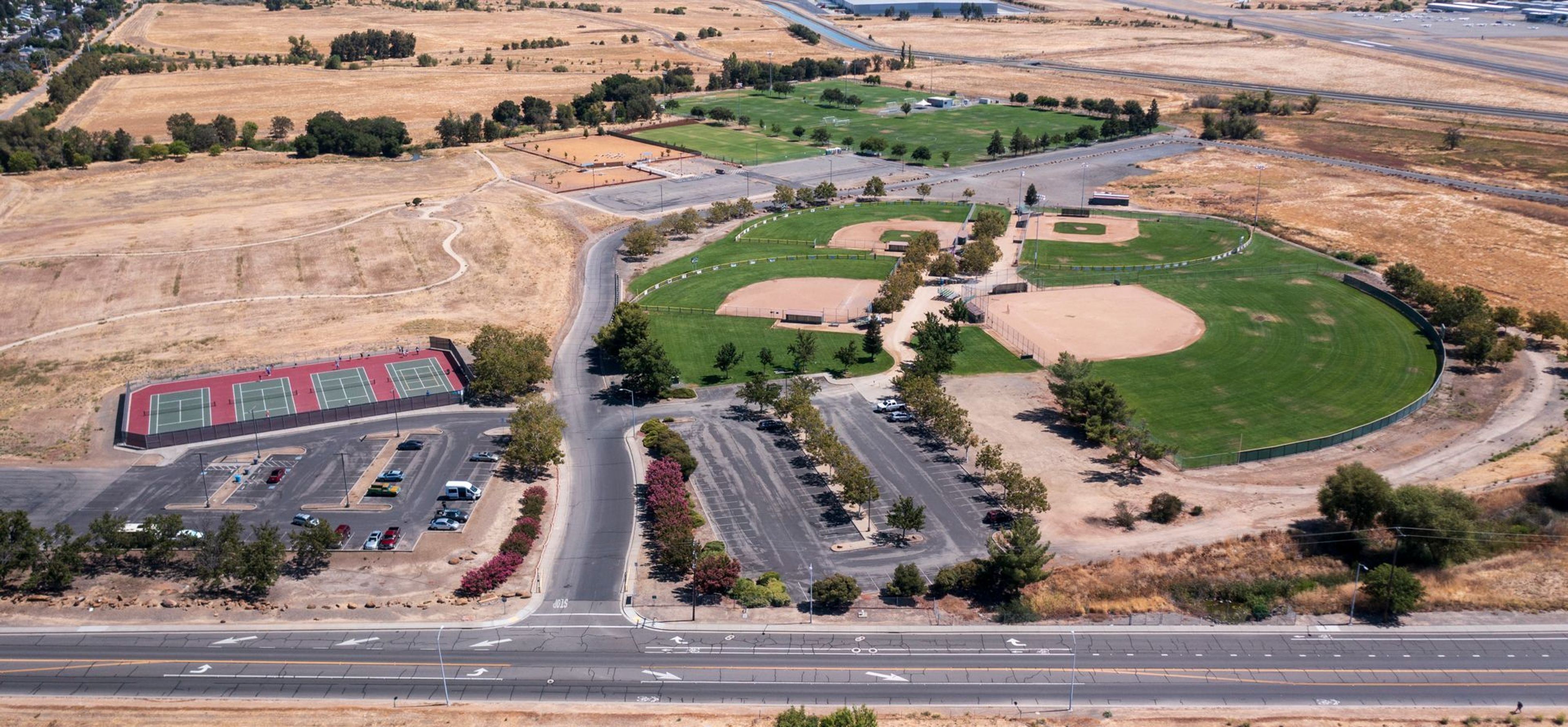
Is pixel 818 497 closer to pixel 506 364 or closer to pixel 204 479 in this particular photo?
pixel 506 364

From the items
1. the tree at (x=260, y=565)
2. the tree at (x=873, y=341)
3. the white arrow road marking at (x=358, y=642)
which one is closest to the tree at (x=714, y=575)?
the white arrow road marking at (x=358, y=642)

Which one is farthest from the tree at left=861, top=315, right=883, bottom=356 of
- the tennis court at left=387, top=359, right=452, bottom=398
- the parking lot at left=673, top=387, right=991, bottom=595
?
the tennis court at left=387, top=359, right=452, bottom=398

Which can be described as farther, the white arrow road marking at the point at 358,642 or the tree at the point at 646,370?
the tree at the point at 646,370

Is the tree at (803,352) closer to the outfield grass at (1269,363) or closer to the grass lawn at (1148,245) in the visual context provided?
the outfield grass at (1269,363)

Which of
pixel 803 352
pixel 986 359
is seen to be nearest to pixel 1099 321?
pixel 986 359

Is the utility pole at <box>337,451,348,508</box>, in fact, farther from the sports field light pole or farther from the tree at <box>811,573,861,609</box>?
the sports field light pole

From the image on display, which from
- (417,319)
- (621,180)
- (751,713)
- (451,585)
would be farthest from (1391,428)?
(621,180)
